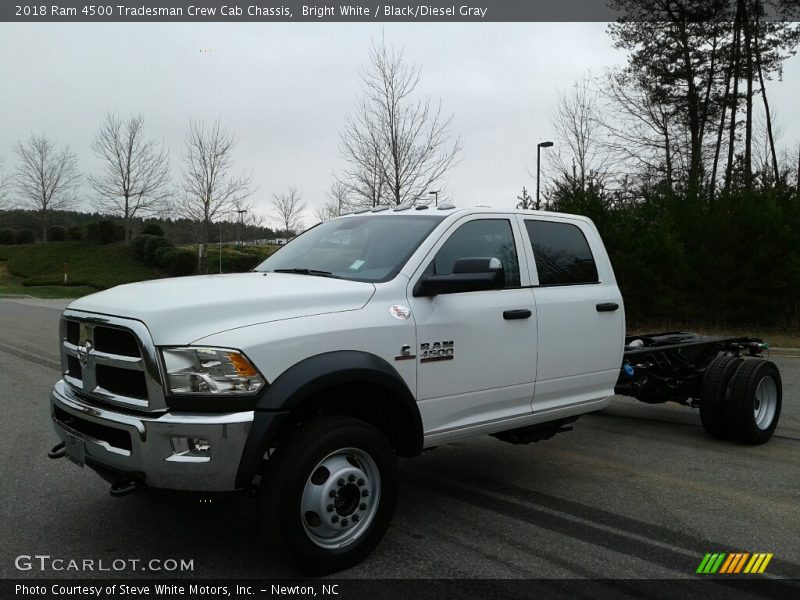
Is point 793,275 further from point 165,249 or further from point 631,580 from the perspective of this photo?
point 165,249

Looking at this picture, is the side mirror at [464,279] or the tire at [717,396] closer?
the side mirror at [464,279]

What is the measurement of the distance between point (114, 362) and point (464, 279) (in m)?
1.91

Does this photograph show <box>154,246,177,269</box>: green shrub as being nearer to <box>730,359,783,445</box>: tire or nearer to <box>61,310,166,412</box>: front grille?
<box>730,359,783,445</box>: tire

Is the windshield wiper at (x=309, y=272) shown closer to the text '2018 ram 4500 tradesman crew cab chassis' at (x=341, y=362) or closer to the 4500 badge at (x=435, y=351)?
the text '2018 ram 4500 tradesman crew cab chassis' at (x=341, y=362)

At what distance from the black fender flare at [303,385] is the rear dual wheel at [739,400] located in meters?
3.54

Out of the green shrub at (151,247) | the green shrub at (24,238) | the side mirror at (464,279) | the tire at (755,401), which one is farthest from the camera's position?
the green shrub at (24,238)

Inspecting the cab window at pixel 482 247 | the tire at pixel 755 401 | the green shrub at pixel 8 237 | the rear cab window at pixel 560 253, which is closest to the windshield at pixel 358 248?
the cab window at pixel 482 247

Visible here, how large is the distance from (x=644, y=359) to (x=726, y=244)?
34.9 ft

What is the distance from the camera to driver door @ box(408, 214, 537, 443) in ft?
13.5

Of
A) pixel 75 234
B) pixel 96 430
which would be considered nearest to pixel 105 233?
pixel 75 234

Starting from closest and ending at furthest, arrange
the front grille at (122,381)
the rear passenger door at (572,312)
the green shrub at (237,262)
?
the front grille at (122,381) → the rear passenger door at (572,312) → the green shrub at (237,262)

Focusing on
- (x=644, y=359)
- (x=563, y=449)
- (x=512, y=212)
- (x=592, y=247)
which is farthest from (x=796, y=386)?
(x=512, y=212)

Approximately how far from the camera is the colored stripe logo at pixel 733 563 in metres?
3.69

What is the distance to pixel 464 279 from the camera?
396cm
